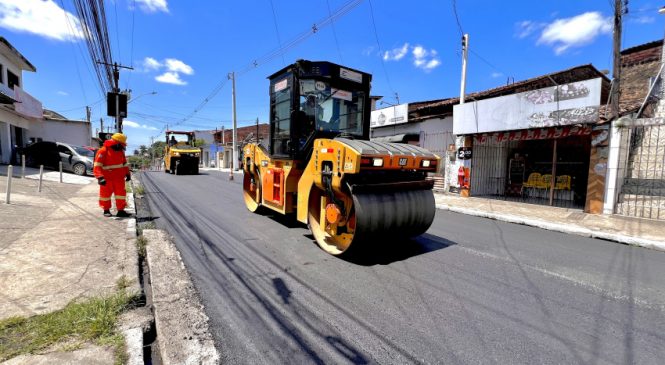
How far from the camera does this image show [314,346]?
2.43m

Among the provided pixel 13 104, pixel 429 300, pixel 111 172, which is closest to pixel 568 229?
pixel 429 300

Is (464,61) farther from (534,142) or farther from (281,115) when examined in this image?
(281,115)

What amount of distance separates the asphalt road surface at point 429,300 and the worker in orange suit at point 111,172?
172 cm

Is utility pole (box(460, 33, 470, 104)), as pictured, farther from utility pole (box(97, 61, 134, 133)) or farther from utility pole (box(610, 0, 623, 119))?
utility pole (box(97, 61, 134, 133))

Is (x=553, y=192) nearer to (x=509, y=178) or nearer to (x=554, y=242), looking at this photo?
(x=509, y=178)

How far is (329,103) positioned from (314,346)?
3.99 metres

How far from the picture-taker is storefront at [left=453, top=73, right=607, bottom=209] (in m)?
9.17

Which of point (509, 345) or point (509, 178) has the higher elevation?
point (509, 178)

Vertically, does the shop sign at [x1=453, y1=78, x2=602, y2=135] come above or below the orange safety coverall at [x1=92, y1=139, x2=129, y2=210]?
above

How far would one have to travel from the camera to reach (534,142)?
39.9ft

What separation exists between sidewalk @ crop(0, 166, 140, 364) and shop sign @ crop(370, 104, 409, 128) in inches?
459

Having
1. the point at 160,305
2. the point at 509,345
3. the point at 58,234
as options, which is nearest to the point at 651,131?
the point at 509,345

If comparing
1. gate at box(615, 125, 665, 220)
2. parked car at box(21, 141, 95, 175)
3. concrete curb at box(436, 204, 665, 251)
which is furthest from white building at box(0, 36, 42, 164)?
gate at box(615, 125, 665, 220)

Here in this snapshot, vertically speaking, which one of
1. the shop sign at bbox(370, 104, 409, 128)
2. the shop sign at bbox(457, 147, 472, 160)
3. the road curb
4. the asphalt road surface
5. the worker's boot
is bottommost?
the asphalt road surface
